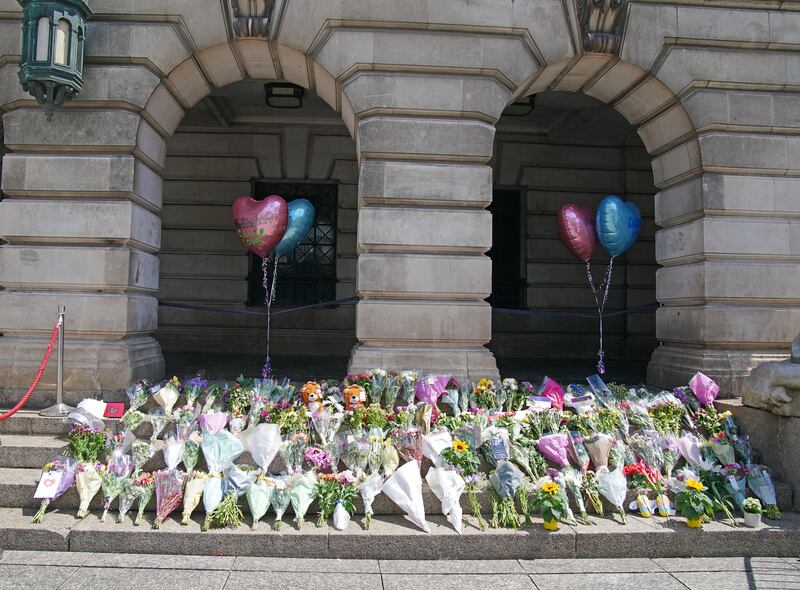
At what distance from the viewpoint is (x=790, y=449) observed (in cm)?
624

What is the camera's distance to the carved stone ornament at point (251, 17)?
783 centimetres

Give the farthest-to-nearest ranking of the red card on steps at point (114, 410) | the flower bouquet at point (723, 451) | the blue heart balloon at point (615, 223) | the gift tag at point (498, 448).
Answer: the blue heart balloon at point (615, 223)
the red card on steps at point (114, 410)
the flower bouquet at point (723, 451)
the gift tag at point (498, 448)

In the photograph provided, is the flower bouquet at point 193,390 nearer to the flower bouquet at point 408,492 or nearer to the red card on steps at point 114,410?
the red card on steps at point 114,410

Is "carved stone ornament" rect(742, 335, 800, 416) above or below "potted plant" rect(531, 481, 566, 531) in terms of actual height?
above

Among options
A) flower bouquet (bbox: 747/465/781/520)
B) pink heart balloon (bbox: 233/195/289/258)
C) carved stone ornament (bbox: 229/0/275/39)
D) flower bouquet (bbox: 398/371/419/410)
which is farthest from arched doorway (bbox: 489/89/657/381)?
flower bouquet (bbox: 747/465/781/520)

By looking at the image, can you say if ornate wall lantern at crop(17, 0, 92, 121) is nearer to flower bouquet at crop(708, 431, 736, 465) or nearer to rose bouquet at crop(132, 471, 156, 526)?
rose bouquet at crop(132, 471, 156, 526)

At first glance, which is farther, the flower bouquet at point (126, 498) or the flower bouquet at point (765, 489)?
the flower bouquet at point (765, 489)

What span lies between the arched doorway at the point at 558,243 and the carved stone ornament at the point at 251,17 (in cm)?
656

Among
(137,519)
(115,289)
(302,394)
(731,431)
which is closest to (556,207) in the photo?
(731,431)

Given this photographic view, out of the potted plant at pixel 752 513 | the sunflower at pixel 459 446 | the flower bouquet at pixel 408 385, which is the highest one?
the flower bouquet at pixel 408 385

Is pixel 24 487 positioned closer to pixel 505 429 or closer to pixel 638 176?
pixel 505 429

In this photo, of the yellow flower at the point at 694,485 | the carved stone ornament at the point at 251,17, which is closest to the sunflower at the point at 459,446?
the yellow flower at the point at 694,485

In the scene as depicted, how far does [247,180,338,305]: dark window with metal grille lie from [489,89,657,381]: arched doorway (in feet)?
12.4

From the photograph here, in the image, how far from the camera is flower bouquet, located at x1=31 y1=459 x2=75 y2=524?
5.32 meters
